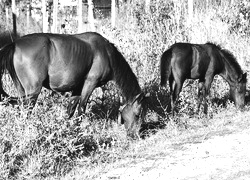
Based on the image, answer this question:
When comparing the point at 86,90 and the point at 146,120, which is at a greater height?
the point at 86,90

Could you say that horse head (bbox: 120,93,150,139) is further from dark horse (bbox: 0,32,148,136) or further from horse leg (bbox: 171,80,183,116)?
horse leg (bbox: 171,80,183,116)

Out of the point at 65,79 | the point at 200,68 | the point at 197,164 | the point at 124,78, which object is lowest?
the point at 197,164

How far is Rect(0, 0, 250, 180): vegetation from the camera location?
16.4 feet

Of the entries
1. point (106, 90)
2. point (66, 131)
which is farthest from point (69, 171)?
point (106, 90)

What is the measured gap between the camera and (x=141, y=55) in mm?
10445

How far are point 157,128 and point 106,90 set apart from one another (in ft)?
5.68

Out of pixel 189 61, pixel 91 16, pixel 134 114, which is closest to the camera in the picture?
pixel 134 114

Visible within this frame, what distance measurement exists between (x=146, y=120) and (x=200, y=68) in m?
1.61

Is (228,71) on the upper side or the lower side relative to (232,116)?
upper

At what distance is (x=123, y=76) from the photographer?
732 centimetres

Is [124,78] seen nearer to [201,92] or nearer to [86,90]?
[86,90]

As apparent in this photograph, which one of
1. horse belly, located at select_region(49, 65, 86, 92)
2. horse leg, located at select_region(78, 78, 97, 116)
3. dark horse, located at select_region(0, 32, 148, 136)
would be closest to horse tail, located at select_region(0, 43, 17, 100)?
dark horse, located at select_region(0, 32, 148, 136)

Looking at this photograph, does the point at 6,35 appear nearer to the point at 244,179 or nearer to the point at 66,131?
the point at 66,131

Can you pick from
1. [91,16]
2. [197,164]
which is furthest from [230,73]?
[91,16]
